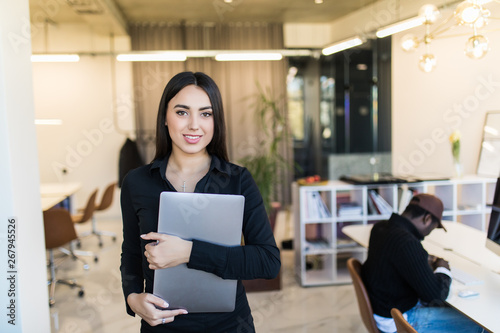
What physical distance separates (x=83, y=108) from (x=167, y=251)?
6768 millimetres

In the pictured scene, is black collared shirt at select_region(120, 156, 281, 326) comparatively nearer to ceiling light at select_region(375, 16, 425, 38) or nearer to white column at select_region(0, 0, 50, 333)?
white column at select_region(0, 0, 50, 333)

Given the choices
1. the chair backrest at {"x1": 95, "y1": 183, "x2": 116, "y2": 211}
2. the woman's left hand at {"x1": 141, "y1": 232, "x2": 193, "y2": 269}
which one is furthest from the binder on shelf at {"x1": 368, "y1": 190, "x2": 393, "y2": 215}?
the chair backrest at {"x1": 95, "y1": 183, "x2": 116, "y2": 211}

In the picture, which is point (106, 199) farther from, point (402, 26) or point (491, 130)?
point (491, 130)

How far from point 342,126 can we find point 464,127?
4.24 meters

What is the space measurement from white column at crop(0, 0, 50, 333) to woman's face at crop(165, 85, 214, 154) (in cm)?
81

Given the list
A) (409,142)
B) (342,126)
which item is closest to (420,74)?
(409,142)

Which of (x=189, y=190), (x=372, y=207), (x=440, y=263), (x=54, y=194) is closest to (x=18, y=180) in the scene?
(x=189, y=190)

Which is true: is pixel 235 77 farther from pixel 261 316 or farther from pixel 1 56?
pixel 1 56

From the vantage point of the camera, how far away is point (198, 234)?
1.23m

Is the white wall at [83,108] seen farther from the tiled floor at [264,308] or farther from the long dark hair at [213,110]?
the long dark hair at [213,110]

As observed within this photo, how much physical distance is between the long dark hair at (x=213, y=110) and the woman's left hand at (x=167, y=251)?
31 cm

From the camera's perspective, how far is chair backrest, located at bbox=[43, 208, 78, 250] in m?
3.99

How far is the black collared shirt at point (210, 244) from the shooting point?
1.21 meters

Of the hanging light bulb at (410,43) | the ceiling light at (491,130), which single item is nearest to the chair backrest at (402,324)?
the ceiling light at (491,130)
